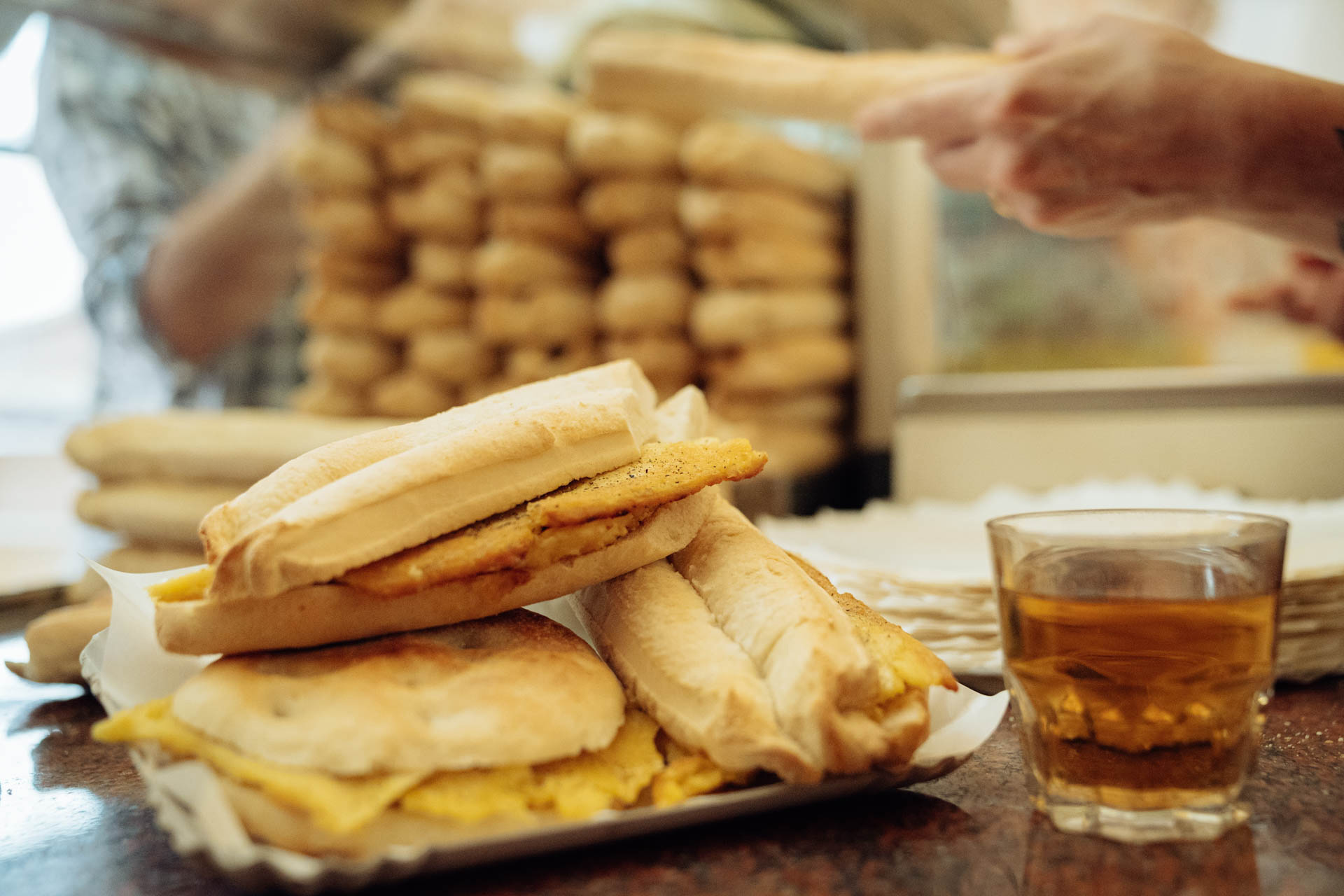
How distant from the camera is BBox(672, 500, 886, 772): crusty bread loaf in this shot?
0.49 metres

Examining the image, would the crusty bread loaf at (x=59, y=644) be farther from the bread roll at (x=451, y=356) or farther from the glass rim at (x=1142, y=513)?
the bread roll at (x=451, y=356)

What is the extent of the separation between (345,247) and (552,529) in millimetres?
2091

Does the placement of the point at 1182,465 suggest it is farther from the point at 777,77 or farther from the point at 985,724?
the point at 985,724

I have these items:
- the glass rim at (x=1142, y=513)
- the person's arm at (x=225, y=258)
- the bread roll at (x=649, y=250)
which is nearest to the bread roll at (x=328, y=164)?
the person's arm at (x=225, y=258)

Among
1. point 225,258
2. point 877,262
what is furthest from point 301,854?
point 225,258

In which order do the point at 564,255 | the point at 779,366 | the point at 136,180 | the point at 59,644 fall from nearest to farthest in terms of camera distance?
the point at 59,644, the point at 779,366, the point at 564,255, the point at 136,180

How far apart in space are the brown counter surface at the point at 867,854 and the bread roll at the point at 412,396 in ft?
5.82

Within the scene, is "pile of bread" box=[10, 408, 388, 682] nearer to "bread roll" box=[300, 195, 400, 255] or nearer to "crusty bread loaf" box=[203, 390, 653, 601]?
"crusty bread loaf" box=[203, 390, 653, 601]

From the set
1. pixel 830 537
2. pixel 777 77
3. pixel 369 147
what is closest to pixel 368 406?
pixel 369 147

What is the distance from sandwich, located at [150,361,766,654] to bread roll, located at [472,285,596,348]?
1.65 m

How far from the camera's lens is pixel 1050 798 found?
549mm

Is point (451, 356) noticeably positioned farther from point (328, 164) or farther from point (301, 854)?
point (301, 854)

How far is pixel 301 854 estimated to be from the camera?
1.49 feet

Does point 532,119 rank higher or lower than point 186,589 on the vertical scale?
higher
